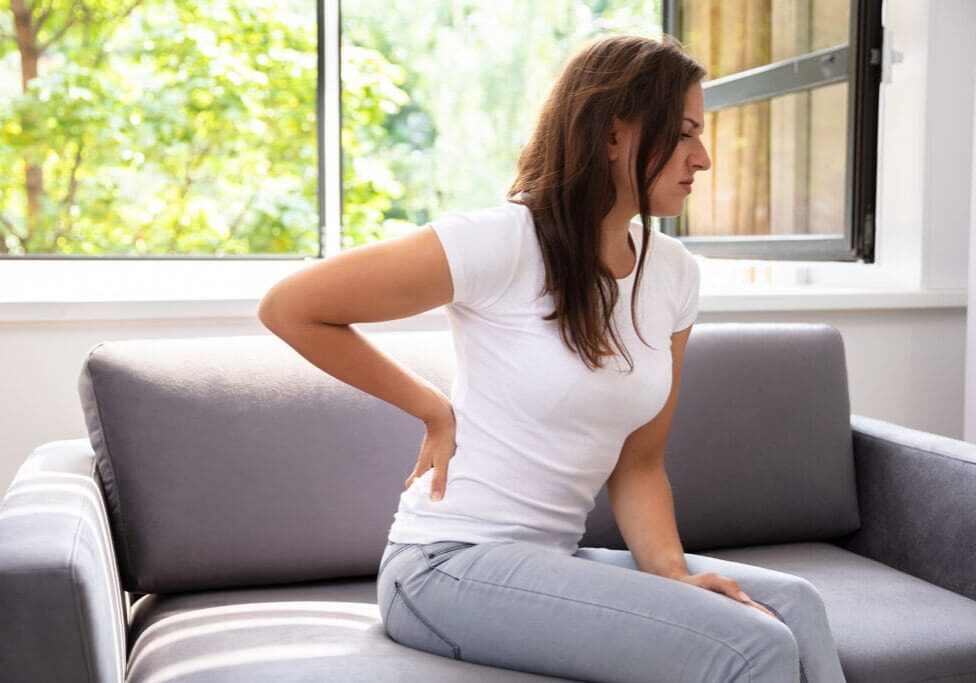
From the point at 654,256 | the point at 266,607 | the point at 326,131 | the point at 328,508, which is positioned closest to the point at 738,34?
the point at 326,131

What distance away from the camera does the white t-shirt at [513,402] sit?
1467 mm

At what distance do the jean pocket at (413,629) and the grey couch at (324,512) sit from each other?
2cm

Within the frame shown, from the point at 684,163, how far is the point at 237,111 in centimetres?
432

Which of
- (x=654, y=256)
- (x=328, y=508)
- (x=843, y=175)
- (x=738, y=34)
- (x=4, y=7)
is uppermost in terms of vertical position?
(x=4, y=7)

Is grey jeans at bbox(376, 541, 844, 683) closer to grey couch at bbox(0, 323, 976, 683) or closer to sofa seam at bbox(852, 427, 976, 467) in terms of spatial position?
grey couch at bbox(0, 323, 976, 683)

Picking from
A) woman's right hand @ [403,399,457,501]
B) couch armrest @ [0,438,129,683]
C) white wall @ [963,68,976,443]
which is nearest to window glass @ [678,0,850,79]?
white wall @ [963,68,976,443]

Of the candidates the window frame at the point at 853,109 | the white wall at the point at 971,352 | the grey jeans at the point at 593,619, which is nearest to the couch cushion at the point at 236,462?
the grey jeans at the point at 593,619

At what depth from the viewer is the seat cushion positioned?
64.7 inches

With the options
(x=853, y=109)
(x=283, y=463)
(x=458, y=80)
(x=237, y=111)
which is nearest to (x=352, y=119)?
(x=458, y=80)

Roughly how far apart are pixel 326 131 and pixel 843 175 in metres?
1.41

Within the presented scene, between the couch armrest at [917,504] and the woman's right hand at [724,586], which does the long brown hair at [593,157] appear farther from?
the couch armrest at [917,504]

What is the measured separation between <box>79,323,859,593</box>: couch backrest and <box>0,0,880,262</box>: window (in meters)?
0.65

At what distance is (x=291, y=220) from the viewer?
5.79 m

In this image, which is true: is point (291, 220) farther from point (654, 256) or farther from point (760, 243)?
point (654, 256)
